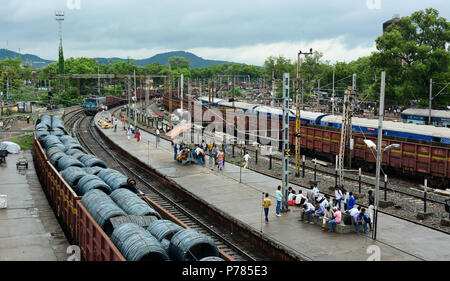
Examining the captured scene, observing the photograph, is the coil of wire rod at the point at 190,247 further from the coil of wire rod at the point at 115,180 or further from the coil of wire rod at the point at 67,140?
the coil of wire rod at the point at 67,140

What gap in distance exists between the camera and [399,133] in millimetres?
31875

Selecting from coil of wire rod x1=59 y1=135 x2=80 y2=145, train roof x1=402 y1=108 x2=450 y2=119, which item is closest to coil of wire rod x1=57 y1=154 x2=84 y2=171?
coil of wire rod x1=59 y1=135 x2=80 y2=145

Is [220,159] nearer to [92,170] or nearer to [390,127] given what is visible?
[92,170]

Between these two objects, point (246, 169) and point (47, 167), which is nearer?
point (47, 167)

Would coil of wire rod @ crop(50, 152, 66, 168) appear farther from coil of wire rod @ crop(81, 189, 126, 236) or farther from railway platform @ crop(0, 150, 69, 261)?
coil of wire rod @ crop(81, 189, 126, 236)

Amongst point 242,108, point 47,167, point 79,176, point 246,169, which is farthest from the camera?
point 242,108

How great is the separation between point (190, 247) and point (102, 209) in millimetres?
4407

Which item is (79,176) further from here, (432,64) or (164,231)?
(432,64)

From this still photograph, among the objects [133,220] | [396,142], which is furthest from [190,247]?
[396,142]

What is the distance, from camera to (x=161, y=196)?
83.7ft

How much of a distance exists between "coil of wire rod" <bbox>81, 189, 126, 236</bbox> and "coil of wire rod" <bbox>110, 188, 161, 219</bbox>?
59cm

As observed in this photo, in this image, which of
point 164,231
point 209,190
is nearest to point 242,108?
point 209,190
